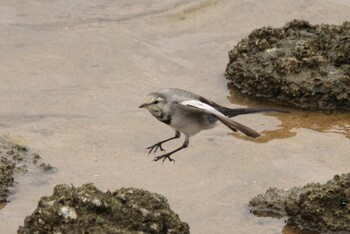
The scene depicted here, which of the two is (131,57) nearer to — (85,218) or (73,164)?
(73,164)

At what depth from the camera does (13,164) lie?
8.95m

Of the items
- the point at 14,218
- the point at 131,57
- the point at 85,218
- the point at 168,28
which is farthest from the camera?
the point at 168,28

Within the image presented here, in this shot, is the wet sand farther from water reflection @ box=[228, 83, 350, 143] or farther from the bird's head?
the bird's head

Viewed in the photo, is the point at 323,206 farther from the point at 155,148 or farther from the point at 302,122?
the point at 302,122

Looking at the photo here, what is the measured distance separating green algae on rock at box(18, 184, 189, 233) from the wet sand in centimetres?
103

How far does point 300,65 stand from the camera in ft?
34.1

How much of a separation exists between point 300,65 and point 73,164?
8.95 ft

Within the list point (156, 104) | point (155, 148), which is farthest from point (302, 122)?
point (156, 104)

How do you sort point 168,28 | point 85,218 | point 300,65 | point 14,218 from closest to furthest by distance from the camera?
point 85,218 → point 14,218 → point 300,65 → point 168,28

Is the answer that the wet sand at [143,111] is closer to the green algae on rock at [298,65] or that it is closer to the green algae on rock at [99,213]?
the green algae on rock at [298,65]

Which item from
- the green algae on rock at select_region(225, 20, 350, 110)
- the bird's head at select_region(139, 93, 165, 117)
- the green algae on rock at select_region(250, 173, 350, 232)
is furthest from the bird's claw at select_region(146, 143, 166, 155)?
the green algae on rock at select_region(225, 20, 350, 110)

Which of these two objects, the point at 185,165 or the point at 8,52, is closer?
the point at 185,165

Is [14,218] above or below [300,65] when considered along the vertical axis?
below

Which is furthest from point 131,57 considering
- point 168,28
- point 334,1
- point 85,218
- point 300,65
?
point 85,218
